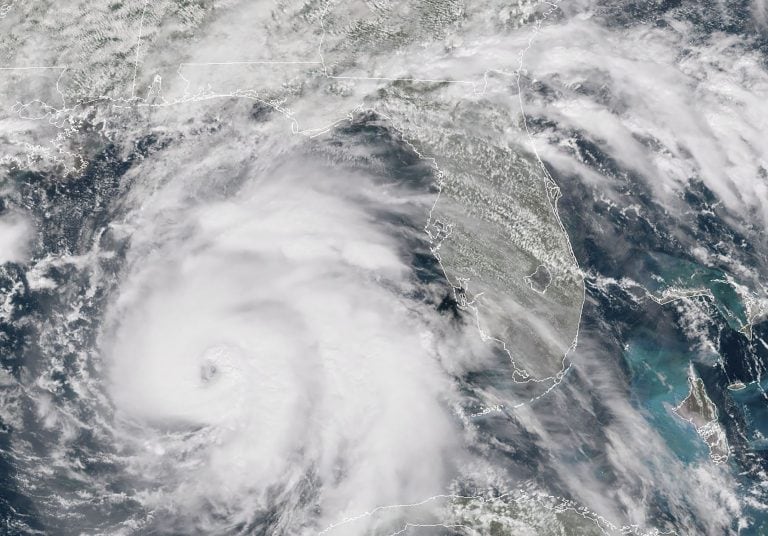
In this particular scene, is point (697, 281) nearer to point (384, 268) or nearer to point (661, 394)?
point (661, 394)

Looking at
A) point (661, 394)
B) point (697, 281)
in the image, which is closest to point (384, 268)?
point (661, 394)

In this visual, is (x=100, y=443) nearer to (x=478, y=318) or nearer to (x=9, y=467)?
(x=9, y=467)

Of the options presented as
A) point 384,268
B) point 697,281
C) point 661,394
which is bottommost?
point 661,394

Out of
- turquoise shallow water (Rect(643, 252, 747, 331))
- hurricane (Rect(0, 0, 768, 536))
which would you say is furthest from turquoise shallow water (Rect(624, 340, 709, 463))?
turquoise shallow water (Rect(643, 252, 747, 331))

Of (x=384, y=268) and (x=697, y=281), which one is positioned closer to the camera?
(x=697, y=281)

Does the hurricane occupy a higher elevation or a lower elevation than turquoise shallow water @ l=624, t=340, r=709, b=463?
higher

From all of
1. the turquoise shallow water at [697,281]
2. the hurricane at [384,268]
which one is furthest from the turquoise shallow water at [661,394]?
the turquoise shallow water at [697,281]

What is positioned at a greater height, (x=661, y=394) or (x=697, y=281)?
(x=697, y=281)

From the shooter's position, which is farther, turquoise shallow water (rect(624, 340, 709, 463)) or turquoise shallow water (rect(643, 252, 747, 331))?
turquoise shallow water (rect(624, 340, 709, 463))

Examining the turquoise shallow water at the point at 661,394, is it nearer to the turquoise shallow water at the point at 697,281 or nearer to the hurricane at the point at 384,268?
the hurricane at the point at 384,268

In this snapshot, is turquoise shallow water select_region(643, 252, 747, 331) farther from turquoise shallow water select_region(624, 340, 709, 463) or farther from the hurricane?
turquoise shallow water select_region(624, 340, 709, 463)

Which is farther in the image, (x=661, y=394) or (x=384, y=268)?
(x=384, y=268)

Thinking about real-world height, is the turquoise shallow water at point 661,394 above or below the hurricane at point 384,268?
below
